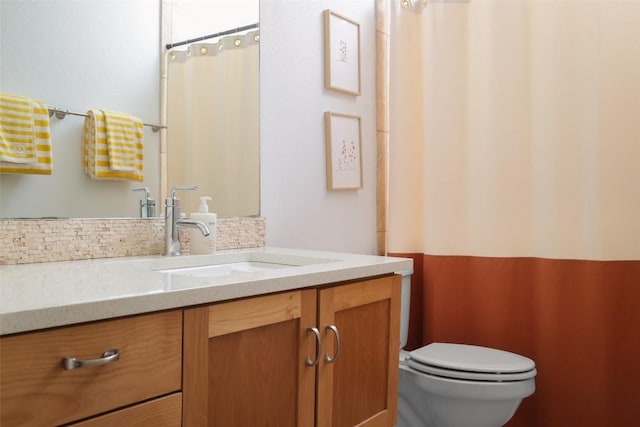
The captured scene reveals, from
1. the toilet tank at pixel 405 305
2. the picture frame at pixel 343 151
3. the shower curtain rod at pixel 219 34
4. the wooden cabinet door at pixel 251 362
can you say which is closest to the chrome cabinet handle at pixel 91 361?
the wooden cabinet door at pixel 251 362

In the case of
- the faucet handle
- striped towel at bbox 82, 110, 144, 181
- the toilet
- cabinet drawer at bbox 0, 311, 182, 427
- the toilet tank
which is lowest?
the toilet

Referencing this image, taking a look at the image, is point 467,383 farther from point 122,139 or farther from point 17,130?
point 17,130

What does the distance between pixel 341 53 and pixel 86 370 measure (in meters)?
1.64

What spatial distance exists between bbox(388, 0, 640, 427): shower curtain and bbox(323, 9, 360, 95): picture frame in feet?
0.63

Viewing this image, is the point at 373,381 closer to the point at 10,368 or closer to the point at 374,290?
the point at 374,290

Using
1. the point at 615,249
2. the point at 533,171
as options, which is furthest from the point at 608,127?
the point at 615,249

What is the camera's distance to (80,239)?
129 cm

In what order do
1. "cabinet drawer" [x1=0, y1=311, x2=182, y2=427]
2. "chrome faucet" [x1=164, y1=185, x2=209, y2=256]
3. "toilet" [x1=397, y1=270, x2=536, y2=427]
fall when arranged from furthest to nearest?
1. "toilet" [x1=397, y1=270, x2=536, y2=427]
2. "chrome faucet" [x1=164, y1=185, x2=209, y2=256]
3. "cabinet drawer" [x1=0, y1=311, x2=182, y2=427]

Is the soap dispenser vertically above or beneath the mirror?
beneath

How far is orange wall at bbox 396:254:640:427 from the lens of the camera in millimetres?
1860

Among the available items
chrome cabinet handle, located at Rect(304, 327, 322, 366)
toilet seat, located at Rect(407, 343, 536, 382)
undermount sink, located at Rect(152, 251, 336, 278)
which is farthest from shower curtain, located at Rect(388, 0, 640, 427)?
chrome cabinet handle, located at Rect(304, 327, 322, 366)

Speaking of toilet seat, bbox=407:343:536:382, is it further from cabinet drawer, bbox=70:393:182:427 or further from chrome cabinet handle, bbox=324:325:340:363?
cabinet drawer, bbox=70:393:182:427

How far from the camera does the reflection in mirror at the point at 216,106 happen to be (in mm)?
1525

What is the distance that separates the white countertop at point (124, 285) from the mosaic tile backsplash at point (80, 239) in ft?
0.10
